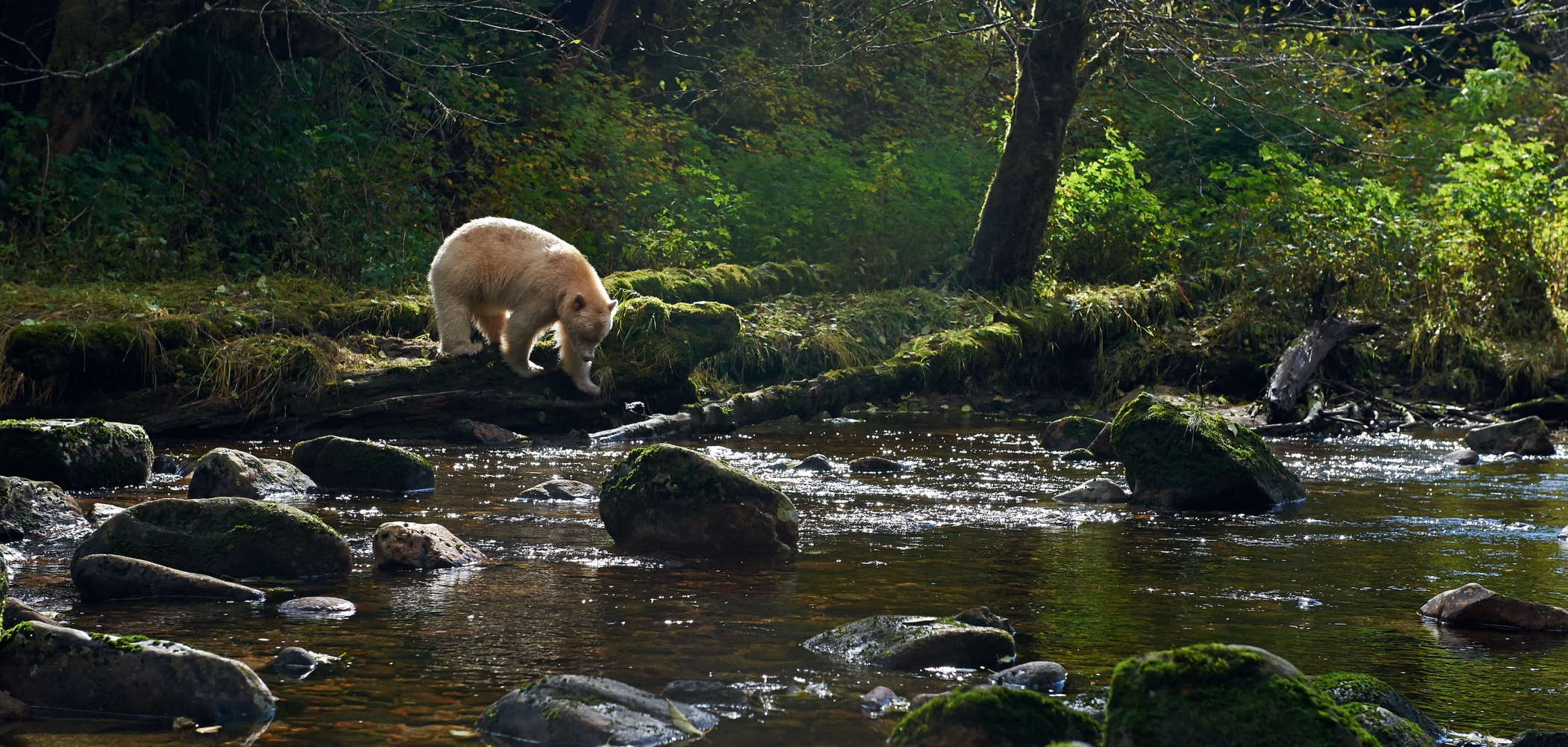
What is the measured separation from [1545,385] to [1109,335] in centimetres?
405

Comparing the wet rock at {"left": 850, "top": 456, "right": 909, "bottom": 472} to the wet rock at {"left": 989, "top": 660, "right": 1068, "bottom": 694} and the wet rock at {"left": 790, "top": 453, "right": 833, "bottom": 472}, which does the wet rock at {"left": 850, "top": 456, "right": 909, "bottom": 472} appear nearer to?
the wet rock at {"left": 790, "top": 453, "right": 833, "bottom": 472}

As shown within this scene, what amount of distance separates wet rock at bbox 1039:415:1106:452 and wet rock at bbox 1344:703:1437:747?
714 cm

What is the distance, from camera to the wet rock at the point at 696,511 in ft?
19.6

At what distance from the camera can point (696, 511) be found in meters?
5.97

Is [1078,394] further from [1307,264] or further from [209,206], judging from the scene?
[209,206]

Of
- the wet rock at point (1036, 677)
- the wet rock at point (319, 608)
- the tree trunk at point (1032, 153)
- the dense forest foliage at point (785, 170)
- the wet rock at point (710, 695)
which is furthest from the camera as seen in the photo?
the tree trunk at point (1032, 153)

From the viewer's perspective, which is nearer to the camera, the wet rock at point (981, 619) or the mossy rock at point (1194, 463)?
the wet rock at point (981, 619)

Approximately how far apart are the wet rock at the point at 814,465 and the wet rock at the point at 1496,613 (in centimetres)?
460

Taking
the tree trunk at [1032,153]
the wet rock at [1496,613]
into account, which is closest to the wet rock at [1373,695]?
the wet rock at [1496,613]

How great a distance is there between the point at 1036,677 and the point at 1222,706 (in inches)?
38.4

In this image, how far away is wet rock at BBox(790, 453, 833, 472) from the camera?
352 inches

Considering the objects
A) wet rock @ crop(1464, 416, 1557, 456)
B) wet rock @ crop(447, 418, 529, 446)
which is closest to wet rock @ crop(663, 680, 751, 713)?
wet rock @ crop(447, 418, 529, 446)

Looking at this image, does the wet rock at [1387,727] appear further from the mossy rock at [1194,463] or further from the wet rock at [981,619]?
the mossy rock at [1194,463]

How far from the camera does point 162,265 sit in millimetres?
13195
